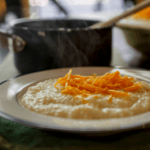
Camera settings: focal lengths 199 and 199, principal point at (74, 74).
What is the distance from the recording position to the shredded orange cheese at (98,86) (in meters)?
0.70

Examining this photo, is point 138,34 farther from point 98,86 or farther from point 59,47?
point 98,86

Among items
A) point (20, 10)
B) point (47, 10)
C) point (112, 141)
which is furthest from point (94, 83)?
point (47, 10)

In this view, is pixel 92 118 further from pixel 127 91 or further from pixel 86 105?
pixel 127 91

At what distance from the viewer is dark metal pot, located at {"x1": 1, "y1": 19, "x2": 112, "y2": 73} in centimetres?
114

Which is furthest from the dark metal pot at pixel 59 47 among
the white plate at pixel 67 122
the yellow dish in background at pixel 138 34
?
the white plate at pixel 67 122

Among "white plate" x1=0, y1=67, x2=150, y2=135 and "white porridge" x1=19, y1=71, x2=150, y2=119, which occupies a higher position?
"white plate" x1=0, y1=67, x2=150, y2=135

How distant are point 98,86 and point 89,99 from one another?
90 mm

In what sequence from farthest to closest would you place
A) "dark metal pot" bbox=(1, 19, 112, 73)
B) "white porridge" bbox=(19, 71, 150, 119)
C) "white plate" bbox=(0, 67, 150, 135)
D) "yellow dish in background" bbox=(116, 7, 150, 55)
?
1. "yellow dish in background" bbox=(116, 7, 150, 55)
2. "dark metal pot" bbox=(1, 19, 112, 73)
3. "white porridge" bbox=(19, 71, 150, 119)
4. "white plate" bbox=(0, 67, 150, 135)

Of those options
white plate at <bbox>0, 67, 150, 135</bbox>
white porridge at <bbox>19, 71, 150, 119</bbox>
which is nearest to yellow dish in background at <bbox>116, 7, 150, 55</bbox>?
white porridge at <bbox>19, 71, 150, 119</bbox>

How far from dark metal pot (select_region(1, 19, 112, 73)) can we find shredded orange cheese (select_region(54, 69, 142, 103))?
1.19ft

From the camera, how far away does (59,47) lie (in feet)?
3.77

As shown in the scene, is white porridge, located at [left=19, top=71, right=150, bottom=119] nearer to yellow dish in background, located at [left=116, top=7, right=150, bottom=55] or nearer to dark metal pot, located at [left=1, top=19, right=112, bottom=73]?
dark metal pot, located at [left=1, top=19, right=112, bottom=73]

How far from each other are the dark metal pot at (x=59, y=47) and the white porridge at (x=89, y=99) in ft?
1.19

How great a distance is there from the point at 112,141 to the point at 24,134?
28 cm
